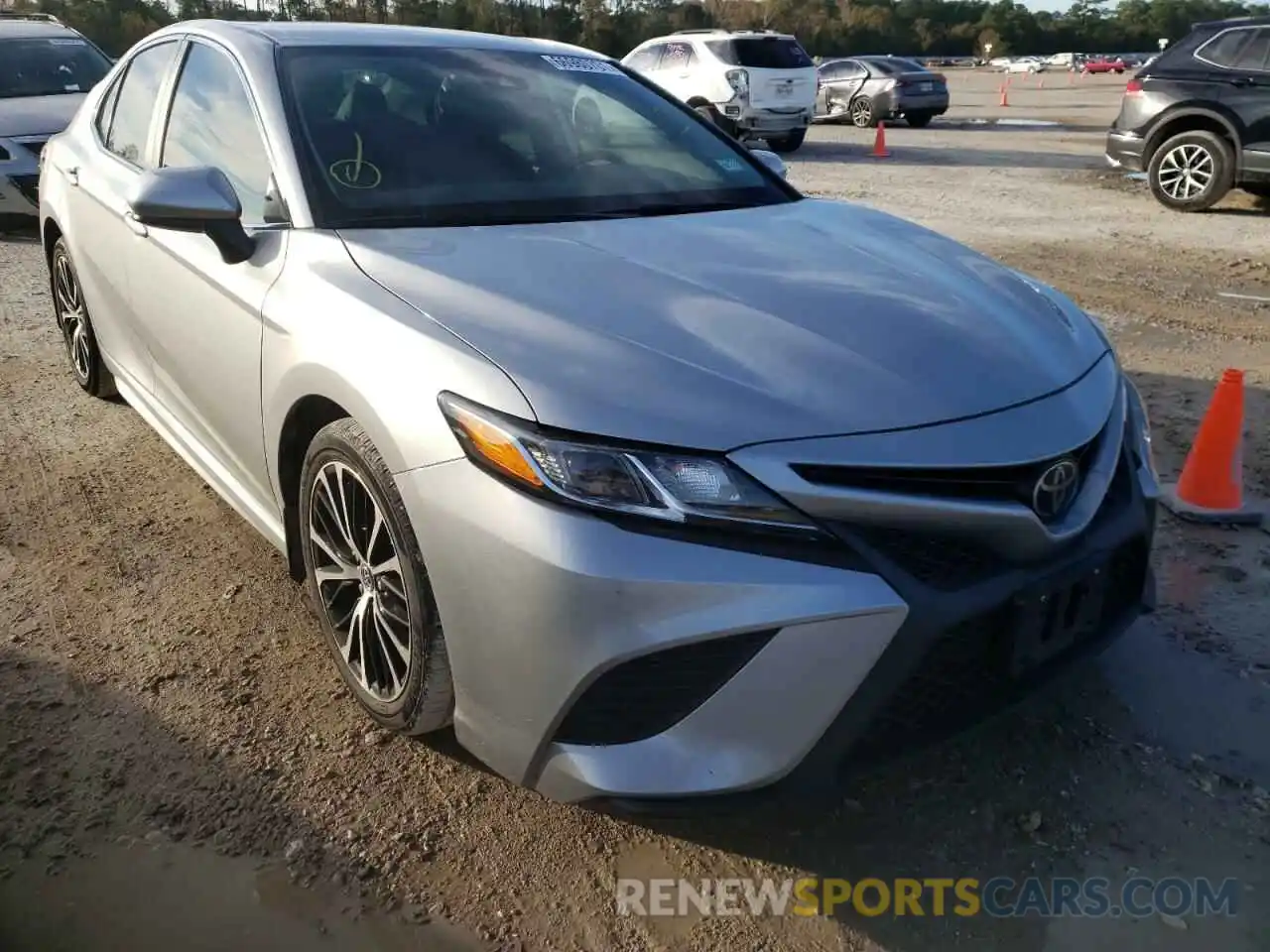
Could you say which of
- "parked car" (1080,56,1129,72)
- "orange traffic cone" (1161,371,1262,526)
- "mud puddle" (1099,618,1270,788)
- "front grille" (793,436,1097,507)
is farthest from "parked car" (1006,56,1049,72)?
"front grille" (793,436,1097,507)

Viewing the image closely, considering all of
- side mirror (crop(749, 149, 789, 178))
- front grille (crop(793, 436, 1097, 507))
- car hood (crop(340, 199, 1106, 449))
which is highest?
side mirror (crop(749, 149, 789, 178))

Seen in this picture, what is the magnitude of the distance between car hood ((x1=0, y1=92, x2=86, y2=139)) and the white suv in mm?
7766

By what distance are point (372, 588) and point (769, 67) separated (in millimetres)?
13924

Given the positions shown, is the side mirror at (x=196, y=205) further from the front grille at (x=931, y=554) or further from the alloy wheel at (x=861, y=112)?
the alloy wheel at (x=861, y=112)

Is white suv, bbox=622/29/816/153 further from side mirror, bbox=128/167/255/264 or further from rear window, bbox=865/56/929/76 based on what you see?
side mirror, bbox=128/167/255/264

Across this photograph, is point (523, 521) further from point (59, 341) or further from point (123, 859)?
point (59, 341)

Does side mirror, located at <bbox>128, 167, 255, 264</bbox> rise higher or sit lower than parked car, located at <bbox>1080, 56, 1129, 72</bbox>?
higher

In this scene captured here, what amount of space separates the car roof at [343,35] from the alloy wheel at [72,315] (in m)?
1.41

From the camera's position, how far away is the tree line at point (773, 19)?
28.1 m

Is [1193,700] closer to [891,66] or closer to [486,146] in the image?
[486,146]

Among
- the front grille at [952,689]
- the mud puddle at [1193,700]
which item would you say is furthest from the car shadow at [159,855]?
the mud puddle at [1193,700]

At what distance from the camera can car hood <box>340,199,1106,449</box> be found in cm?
194

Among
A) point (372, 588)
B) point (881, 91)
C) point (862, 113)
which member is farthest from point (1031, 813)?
point (862, 113)

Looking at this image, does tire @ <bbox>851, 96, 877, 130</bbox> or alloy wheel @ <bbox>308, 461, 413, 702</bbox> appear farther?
tire @ <bbox>851, 96, 877, 130</bbox>
